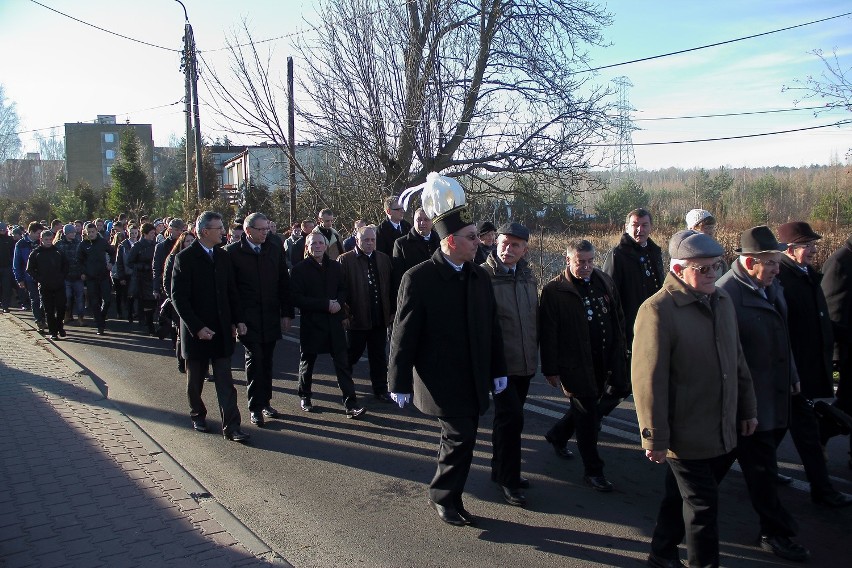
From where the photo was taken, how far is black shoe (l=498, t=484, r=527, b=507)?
17.2ft

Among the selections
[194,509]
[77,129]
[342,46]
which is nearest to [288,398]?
[194,509]

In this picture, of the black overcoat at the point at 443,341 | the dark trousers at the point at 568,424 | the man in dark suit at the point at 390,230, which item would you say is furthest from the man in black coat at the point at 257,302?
the dark trousers at the point at 568,424

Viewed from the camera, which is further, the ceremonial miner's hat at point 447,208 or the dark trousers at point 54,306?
the dark trousers at point 54,306

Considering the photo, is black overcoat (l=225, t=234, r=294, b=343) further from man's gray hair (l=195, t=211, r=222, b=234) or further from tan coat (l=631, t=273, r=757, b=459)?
tan coat (l=631, t=273, r=757, b=459)

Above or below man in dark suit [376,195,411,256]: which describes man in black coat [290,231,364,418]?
below

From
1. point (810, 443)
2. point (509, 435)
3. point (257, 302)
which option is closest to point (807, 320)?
point (810, 443)

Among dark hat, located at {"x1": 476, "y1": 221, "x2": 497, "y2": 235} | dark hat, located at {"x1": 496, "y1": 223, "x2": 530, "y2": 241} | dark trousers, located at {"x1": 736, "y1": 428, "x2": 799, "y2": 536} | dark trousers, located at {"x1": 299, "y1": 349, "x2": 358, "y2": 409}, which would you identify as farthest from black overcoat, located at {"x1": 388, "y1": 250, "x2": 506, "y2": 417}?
dark trousers, located at {"x1": 299, "y1": 349, "x2": 358, "y2": 409}

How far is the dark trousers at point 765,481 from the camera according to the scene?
442cm

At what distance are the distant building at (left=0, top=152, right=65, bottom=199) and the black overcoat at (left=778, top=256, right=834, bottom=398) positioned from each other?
7988 cm

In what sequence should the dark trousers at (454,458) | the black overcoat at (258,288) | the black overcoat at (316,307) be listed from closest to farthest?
the dark trousers at (454,458) < the black overcoat at (258,288) < the black overcoat at (316,307)

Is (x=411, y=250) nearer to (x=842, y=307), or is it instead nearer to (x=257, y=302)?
(x=257, y=302)

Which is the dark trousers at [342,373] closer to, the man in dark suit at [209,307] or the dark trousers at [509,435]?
the man in dark suit at [209,307]

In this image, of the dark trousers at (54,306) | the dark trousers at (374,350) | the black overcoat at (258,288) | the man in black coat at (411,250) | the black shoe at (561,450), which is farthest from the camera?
the dark trousers at (54,306)

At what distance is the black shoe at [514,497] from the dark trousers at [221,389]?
2.87 metres
